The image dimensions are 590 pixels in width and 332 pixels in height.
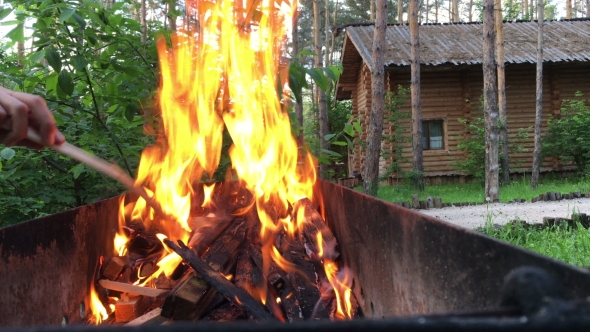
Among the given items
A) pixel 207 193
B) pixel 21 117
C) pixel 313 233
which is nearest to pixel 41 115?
pixel 21 117

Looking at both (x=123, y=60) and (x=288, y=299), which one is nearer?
(x=288, y=299)

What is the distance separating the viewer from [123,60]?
3682 mm

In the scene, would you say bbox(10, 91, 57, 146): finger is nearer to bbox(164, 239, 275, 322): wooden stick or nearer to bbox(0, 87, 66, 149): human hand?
bbox(0, 87, 66, 149): human hand

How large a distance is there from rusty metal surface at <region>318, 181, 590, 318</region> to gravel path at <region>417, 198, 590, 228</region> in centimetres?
467

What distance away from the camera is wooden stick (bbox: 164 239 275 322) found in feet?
6.61

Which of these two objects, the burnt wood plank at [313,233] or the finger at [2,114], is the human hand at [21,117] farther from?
the burnt wood plank at [313,233]

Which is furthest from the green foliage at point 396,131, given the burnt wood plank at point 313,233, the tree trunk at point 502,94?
the burnt wood plank at point 313,233

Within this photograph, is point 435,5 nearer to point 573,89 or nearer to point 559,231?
point 573,89

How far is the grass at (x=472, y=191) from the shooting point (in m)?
10.8

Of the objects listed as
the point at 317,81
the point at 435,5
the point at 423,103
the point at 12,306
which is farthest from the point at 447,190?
the point at 435,5

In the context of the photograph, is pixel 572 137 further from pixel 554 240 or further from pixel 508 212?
pixel 554 240

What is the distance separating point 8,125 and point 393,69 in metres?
14.1

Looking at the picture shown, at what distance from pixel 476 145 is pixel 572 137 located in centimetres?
296

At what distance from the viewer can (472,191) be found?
12.8 m
